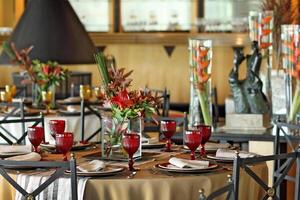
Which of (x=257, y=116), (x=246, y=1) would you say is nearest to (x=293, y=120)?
(x=257, y=116)

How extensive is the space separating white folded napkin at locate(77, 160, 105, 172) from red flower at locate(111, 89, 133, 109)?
379mm

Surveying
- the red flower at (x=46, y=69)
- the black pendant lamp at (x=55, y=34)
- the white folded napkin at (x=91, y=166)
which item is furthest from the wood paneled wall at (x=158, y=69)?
the white folded napkin at (x=91, y=166)

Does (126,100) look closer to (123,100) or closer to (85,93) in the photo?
(123,100)

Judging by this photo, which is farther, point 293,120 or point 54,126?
point 293,120

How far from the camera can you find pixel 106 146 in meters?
3.99

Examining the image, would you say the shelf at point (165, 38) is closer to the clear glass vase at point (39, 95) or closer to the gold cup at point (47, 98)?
the clear glass vase at point (39, 95)

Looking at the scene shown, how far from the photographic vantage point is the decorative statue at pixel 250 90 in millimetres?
5816

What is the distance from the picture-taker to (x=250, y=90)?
5824 mm

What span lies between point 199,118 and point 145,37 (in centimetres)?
386

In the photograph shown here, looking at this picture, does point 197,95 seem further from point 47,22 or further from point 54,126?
point 47,22

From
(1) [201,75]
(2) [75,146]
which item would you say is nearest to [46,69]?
(1) [201,75]

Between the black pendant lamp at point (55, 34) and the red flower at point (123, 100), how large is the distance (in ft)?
12.1

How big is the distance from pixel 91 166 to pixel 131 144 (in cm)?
23

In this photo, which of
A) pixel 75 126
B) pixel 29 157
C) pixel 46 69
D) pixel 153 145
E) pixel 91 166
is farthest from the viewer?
pixel 46 69
